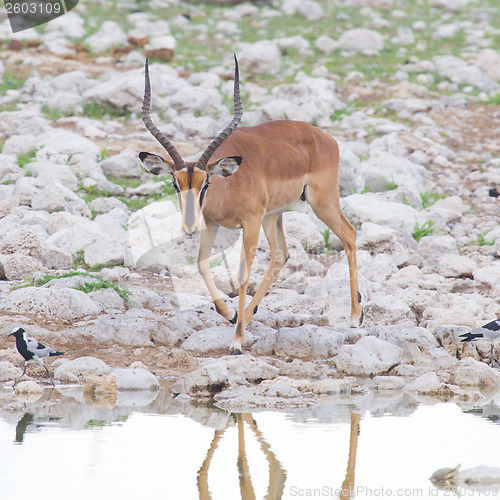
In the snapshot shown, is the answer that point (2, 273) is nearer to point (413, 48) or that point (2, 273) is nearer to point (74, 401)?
point (74, 401)

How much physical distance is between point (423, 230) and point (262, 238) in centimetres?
257

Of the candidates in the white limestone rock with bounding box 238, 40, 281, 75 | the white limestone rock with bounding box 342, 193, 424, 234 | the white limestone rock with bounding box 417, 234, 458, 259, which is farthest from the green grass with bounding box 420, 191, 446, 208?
the white limestone rock with bounding box 238, 40, 281, 75

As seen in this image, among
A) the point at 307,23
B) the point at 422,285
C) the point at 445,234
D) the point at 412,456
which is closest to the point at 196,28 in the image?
the point at 307,23

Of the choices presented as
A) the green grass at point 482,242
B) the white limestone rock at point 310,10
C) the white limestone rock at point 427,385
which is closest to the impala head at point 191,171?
the white limestone rock at point 427,385

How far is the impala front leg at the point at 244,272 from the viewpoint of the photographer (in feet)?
29.7

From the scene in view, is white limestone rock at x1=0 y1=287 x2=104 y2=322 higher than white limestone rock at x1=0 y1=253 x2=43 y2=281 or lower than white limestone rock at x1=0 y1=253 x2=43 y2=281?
higher

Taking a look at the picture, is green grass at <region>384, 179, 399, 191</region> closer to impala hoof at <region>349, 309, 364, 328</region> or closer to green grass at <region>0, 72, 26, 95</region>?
impala hoof at <region>349, 309, 364, 328</region>

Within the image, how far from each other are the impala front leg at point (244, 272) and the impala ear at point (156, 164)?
1.10 m

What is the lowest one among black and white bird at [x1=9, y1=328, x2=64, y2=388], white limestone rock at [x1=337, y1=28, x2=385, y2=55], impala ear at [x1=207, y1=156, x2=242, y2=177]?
white limestone rock at [x1=337, y1=28, x2=385, y2=55]

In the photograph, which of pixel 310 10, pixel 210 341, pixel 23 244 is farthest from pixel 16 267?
pixel 310 10

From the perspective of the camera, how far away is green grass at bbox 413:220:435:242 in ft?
44.0

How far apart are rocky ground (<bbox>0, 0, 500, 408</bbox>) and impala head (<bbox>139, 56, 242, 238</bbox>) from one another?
1372mm

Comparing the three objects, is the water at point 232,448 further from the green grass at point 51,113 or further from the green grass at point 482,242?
the green grass at point 51,113

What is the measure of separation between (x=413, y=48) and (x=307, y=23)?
14.5 ft
